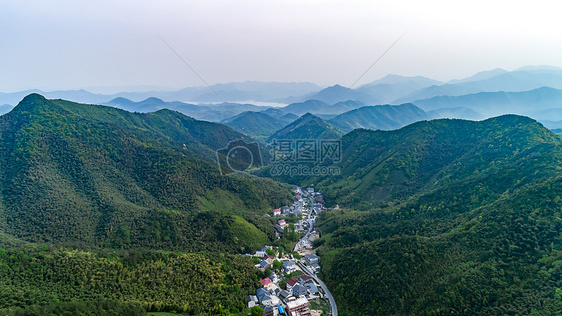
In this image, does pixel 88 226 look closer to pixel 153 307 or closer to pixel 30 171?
pixel 30 171

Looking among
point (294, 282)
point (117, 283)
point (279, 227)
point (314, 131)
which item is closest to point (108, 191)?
point (117, 283)

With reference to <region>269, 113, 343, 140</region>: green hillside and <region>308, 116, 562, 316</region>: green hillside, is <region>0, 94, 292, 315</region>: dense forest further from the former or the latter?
<region>269, 113, 343, 140</region>: green hillside

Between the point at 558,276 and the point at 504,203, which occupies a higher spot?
the point at 504,203

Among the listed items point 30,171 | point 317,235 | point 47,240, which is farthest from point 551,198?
point 30,171

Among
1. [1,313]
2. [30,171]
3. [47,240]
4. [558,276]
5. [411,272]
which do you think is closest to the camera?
[1,313]

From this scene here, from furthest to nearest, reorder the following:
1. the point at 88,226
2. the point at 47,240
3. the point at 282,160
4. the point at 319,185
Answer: the point at 282,160, the point at 319,185, the point at 88,226, the point at 47,240

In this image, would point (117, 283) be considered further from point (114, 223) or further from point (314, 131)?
point (314, 131)

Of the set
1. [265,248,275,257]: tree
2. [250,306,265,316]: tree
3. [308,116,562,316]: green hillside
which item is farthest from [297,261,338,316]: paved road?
[250,306,265,316]: tree
